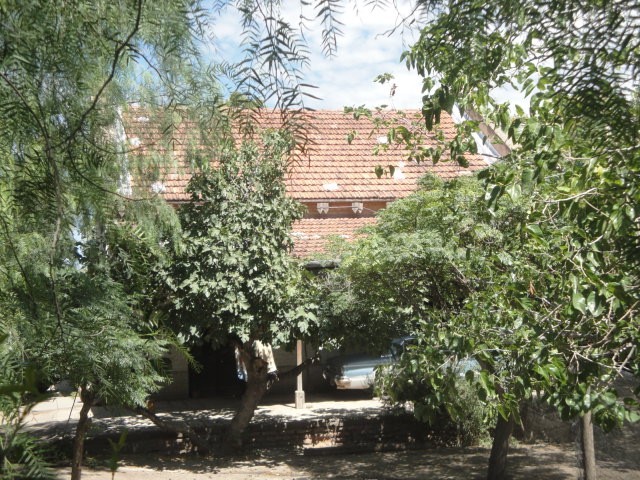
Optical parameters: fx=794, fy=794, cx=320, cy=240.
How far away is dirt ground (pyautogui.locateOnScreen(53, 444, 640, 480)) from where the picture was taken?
36.2ft

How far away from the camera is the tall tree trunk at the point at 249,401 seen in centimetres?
1288

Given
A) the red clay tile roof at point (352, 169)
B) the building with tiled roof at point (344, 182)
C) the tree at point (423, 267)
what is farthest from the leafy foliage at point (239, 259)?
the red clay tile roof at point (352, 169)

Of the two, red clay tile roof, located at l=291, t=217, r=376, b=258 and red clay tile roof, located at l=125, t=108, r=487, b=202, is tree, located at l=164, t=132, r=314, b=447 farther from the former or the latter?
red clay tile roof, located at l=125, t=108, r=487, b=202

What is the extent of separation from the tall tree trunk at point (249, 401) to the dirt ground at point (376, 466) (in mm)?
369

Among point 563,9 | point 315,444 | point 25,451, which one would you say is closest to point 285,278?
point 315,444

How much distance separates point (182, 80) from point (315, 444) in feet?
35.4

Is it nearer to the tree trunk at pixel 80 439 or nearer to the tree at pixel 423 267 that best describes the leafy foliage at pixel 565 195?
the tree at pixel 423 267

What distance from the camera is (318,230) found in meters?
15.4

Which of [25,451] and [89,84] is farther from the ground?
[89,84]

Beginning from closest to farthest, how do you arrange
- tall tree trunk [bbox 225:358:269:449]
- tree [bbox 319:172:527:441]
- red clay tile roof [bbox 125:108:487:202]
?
tree [bbox 319:172:527:441] < tall tree trunk [bbox 225:358:269:449] < red clay tile roof [bbox 125:108:487:202]

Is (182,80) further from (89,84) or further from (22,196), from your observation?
(22,196)

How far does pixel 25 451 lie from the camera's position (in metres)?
2.00

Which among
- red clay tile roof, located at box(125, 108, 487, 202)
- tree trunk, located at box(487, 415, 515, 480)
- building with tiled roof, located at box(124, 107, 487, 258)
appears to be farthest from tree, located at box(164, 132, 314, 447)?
tree trunk, located at box(487, 415, 515, 480)

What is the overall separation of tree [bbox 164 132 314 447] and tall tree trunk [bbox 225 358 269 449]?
91 cm
